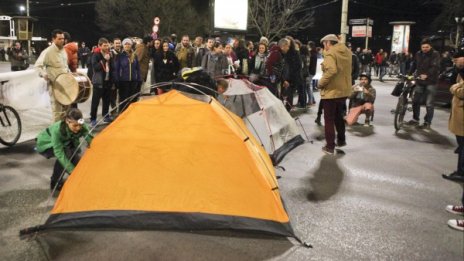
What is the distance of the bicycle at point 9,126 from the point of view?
7.78 m

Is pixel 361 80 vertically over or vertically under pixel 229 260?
over

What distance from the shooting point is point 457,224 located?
15.8 feet

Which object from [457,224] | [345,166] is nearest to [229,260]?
[457,224]

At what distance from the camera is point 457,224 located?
4.80m

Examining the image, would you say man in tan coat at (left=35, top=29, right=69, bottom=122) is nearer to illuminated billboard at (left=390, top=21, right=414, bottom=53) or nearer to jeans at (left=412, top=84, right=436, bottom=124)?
jeans at (left=412, top=84, right=436, bottom=124)

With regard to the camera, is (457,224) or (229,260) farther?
(457,224)

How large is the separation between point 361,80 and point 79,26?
55.5m

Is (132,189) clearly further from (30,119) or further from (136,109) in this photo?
(30,119)

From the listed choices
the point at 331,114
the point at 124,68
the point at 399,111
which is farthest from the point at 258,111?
the point at 399,111

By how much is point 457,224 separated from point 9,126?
276 inches

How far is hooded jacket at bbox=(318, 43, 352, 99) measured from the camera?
7320mm

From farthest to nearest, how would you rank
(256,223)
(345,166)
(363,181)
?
(345,166)
(363,181)
(256,223)

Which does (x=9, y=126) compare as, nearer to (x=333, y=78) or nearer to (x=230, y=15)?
(x=333, y=78)

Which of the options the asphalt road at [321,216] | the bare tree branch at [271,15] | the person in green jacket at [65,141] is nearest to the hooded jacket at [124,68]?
the asphalt road at [321,216]
